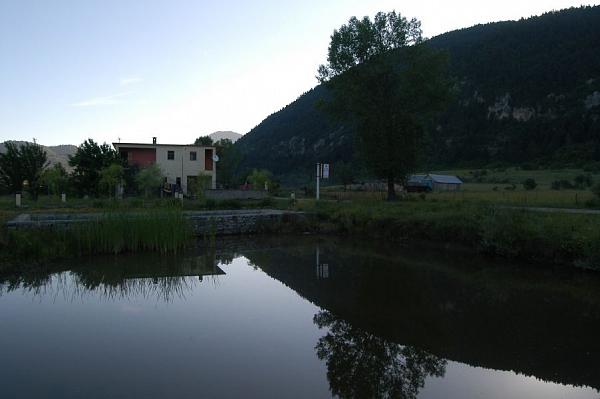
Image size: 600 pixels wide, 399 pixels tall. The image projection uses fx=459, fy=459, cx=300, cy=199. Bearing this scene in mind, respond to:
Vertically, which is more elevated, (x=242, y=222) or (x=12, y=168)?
(x=12, y=168)

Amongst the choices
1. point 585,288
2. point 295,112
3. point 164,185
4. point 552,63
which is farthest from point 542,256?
point 295,112

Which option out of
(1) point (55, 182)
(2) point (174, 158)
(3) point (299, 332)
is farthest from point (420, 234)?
(2) point (174, 158)

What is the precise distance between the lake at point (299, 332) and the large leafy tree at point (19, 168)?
2200cm

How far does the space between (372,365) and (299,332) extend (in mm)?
1569

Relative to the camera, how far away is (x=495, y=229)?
42.7 feet

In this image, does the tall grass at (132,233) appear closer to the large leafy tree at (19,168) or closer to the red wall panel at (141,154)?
the large leafy tree at (19,168)

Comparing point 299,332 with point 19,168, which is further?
point 19,168

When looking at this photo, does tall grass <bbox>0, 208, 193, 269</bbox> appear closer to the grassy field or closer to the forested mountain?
the grassy field

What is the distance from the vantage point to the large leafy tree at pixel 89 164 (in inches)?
1146

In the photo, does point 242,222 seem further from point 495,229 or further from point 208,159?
point 208,159

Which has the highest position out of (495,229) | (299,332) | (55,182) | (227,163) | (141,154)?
(227,163)

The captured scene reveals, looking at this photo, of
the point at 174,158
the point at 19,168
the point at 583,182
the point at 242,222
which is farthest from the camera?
the point at 583,182

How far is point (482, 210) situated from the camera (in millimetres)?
15414

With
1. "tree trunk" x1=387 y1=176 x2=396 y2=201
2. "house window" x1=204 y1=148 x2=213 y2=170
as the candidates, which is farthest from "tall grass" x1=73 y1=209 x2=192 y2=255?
"house window" x1=204 y1=148 x2=213 y2=170
